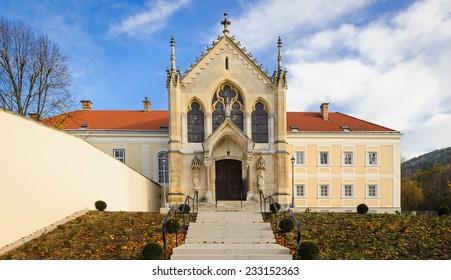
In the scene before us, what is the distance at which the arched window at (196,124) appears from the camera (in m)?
25.2

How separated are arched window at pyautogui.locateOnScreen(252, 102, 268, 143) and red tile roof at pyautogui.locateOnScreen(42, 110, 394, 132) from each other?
7072mm

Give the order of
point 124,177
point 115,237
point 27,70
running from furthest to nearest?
1. point 27,70
2. point 124,177
3. point 115,237

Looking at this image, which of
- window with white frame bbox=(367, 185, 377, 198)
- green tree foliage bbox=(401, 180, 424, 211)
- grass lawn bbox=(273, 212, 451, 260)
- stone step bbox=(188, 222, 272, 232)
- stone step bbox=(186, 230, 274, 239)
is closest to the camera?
grass lawn bbox=(273, 212, 451, 260)

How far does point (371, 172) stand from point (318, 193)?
546cm

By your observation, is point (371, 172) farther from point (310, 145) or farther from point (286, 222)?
point (286, 222)

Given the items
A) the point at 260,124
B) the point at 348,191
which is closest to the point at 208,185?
the point at 260,124

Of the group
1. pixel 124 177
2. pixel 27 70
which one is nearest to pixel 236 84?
pixel 124 177

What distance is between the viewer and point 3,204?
10523 mm

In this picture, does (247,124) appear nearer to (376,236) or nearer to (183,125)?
(183,125)

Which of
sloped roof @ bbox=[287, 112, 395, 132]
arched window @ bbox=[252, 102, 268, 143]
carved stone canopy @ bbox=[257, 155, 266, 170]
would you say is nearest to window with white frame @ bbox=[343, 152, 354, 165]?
sloped roof @ bbox=[287, 112, 395, 132]

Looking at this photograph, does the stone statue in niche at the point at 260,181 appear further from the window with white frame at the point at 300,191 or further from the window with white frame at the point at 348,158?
the window with white frame at the point at 348,158

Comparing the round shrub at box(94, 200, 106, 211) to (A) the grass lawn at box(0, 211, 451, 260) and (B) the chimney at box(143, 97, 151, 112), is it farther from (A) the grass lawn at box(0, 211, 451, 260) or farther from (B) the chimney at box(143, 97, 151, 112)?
(B) the chimney at box(143, 97, 151, 112)

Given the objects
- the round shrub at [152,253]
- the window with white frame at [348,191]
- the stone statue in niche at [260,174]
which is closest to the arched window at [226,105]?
the stone statue in niche at [260,174]

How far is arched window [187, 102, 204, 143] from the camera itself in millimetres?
25219
